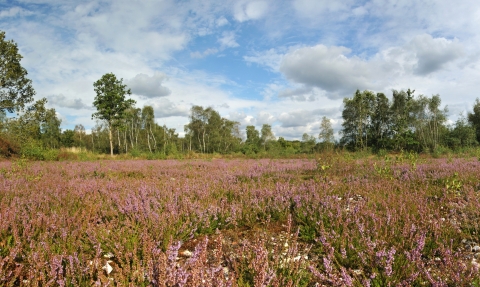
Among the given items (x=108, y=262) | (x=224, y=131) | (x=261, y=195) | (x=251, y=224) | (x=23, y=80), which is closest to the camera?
(x=108, y=262)

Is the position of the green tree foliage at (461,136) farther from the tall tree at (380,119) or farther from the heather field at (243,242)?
the heather field at (243,242)

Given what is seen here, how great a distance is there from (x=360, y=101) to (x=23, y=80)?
45538 mm

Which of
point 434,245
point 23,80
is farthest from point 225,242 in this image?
point 23,80

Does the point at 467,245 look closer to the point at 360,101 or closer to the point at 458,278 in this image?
the point at 458,278

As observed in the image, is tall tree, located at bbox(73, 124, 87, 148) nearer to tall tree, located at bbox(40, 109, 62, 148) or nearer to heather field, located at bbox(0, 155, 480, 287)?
tall tree, located at bbox(40, 109, 62, 148)

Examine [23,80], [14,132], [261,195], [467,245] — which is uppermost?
[23,80]

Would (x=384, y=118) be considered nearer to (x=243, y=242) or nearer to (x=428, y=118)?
(x=428, y=118)

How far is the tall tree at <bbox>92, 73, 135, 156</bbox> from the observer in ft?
126

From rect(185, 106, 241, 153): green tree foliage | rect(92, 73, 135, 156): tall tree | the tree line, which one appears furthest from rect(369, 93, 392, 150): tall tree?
rect(92, 73, 135, 156): tall tree

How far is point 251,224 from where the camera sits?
414cm

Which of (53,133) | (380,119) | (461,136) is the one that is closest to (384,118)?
(380,119)

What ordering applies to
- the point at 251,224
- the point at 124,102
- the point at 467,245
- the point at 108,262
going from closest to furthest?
the point at 108,262
the point at 467,245
the point at 251,224
the point at 124,102

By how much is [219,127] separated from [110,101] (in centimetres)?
3112

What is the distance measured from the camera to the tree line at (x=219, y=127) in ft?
83.0
